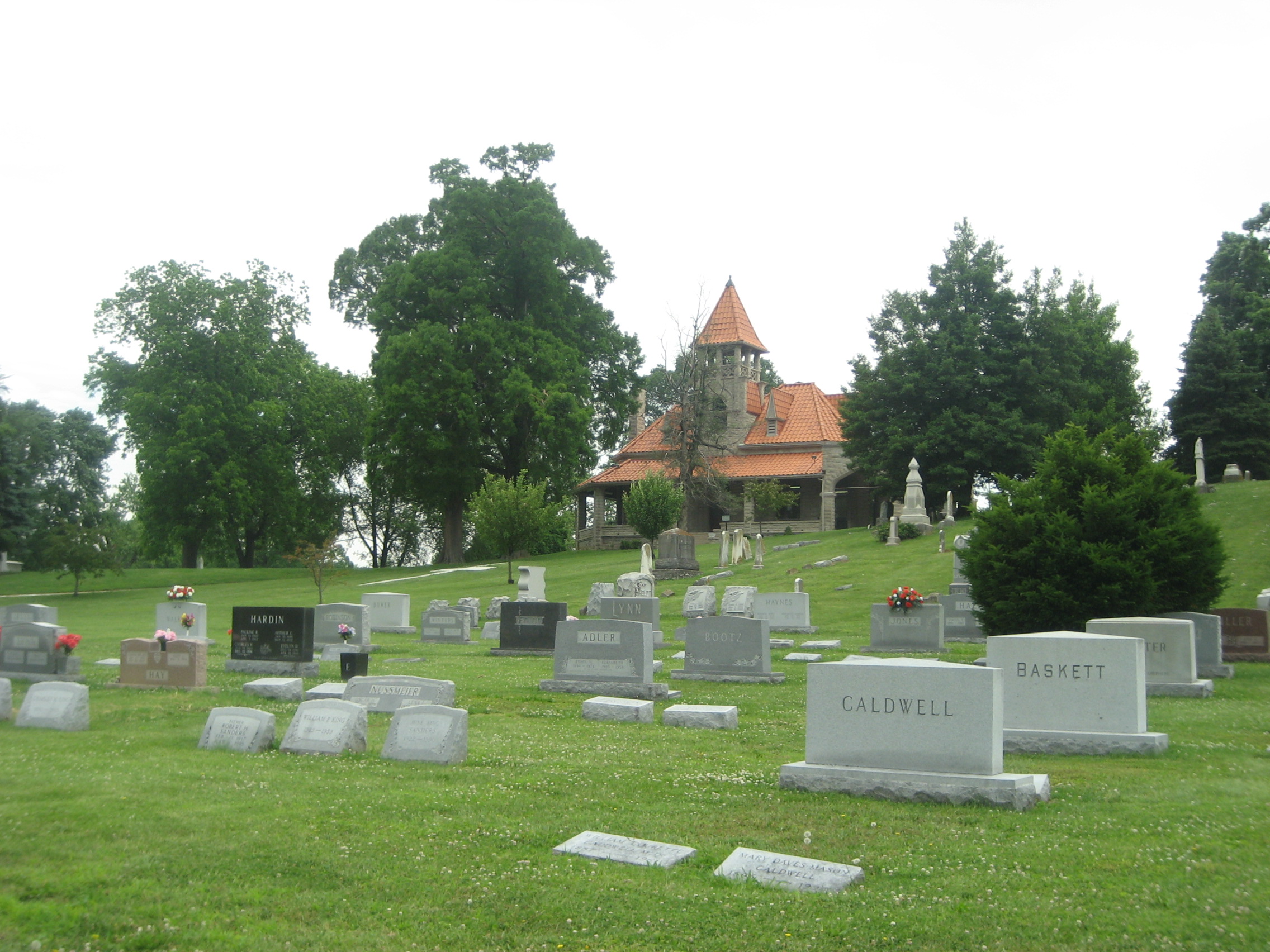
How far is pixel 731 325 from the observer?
54906mm

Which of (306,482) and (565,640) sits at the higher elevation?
(306,482)

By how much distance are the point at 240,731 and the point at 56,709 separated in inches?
90.4

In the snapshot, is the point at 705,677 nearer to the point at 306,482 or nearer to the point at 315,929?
the point at 315,929

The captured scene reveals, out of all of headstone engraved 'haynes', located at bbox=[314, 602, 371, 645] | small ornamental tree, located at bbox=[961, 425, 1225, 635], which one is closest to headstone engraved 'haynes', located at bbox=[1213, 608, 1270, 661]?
small ornamental tree, located at bbox=[961, 425, 1225, 635]

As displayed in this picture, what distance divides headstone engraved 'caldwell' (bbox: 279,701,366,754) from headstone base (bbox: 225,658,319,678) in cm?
657

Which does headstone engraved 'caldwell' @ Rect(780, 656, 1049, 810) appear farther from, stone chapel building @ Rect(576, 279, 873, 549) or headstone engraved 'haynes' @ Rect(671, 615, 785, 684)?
stone chapel building @ Rect(576, 279, 873, 549)

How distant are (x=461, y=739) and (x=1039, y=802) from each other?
4.46 m

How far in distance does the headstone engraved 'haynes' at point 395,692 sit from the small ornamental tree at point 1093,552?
9920 mm

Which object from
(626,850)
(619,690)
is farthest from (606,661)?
(626,850)

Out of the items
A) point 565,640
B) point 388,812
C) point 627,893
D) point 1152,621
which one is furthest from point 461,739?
point 1152,621

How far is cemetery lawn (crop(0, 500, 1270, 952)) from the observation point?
4.82 metres

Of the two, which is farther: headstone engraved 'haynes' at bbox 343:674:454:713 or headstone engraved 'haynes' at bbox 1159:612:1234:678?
headstone engraved 'haynes' at bbox 1159:612:1234:678

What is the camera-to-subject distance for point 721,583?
31.9 m

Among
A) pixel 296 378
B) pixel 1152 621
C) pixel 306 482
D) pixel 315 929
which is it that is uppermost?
pixel 296 378
